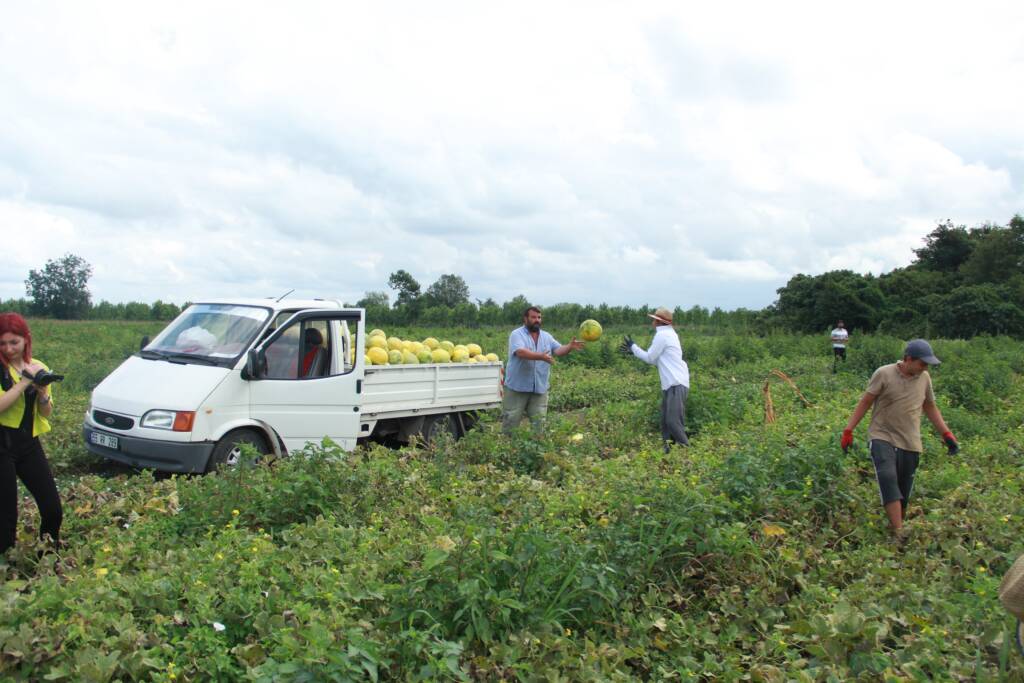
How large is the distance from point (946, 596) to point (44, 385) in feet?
20.5

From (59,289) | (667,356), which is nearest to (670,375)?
(667,356)

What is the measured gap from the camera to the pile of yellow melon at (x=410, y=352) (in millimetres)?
10008

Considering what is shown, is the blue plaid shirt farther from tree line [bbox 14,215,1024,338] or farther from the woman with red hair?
tree line [bbox 14,215,1024,338]

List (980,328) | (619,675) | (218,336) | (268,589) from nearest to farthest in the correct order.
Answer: (619,675), (268,589), (218,336), (980,328)

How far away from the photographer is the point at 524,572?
14.3 feet

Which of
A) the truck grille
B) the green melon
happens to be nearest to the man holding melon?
the green melon

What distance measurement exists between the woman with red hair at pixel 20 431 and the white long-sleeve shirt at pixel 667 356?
6.54 metres

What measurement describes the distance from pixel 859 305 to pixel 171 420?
1911 inches

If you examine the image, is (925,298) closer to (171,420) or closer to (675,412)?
(675,412)

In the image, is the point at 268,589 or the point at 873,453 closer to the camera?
the point at 268,589

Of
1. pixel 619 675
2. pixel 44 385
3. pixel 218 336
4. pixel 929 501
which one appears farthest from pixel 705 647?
pixel 218 336

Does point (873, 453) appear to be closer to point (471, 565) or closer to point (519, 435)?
point (519, 435)

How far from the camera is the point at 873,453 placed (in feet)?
22.3

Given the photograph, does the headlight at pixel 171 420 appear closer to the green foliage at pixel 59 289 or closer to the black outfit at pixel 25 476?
the black outfit at pixel 25 476
